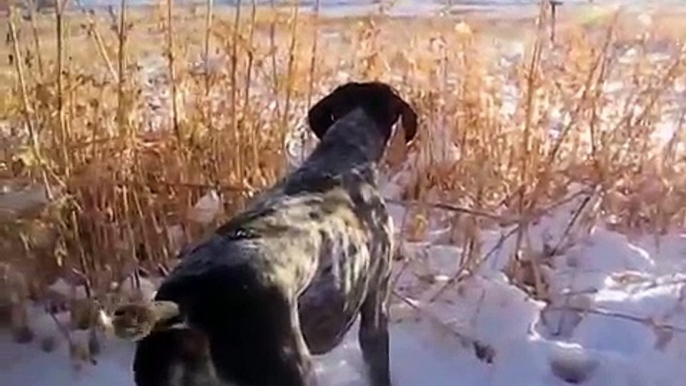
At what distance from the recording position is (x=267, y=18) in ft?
17.6

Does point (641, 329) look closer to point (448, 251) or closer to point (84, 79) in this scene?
point (448, 251)

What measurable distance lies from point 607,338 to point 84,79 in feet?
6.50

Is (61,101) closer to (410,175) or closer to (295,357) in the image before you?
(410,175)

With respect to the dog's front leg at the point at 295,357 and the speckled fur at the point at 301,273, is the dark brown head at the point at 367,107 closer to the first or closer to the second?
the speckled fur at the point at 301,273

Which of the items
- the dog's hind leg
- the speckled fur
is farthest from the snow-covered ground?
the speckled fur

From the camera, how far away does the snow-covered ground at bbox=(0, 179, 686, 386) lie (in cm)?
460

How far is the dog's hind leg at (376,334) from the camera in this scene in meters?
4.21

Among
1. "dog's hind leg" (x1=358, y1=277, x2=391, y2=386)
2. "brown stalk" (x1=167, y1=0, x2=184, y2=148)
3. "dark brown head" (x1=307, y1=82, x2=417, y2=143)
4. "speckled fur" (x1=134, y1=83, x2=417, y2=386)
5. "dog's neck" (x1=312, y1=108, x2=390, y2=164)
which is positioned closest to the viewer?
"speckled fur" (x1=134, y1=83, x2=417, y2=386)

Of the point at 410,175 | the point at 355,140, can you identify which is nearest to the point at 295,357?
the point at 355,140

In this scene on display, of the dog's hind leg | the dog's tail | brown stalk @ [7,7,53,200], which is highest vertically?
the dog's tail

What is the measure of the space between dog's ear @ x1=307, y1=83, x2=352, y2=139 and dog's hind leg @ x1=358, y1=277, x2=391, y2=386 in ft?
2.50

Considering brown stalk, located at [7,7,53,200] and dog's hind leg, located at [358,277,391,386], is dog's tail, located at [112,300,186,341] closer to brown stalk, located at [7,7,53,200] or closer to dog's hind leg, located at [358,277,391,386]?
dog's hind leg, located at [358,277,391,386]

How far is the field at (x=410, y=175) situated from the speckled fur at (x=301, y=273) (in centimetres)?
31

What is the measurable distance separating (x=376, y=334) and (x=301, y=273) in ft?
2.88
